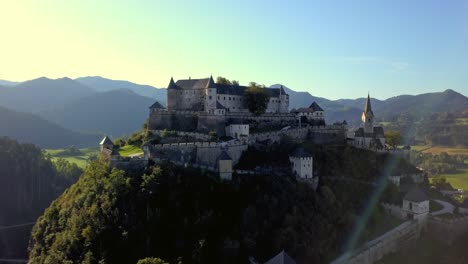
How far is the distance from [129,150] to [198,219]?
20.1 m

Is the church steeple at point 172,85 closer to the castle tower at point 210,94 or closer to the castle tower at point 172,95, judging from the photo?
the castle tower at point 172,95

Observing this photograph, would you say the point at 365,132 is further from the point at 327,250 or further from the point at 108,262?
the point at 108,262

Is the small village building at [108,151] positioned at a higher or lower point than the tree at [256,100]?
lower

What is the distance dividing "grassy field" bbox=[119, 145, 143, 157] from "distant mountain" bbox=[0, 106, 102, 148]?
415 ft

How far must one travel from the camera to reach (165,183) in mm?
43031

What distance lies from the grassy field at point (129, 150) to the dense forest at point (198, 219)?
180 inches

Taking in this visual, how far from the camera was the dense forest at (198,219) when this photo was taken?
3872 cm

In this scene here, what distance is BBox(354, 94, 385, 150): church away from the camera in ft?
192

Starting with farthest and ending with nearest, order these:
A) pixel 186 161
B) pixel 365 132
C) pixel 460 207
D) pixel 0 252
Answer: pixel 0 252
pixel 365 132
pixel 460 207
pixel 186 161

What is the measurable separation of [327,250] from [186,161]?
19.9 m

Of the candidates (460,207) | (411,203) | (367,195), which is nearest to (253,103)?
(367,195)

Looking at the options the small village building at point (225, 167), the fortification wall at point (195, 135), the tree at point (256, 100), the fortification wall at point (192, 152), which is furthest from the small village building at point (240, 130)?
the tree at point (256, 100)

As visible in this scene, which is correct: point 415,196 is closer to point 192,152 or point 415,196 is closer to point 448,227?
point 448,227

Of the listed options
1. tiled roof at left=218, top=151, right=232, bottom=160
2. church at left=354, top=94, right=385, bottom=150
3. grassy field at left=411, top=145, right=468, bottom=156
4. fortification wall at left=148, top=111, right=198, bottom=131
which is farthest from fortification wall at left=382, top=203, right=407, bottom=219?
grassy field at left=411, top=145, right=468, bottom=156
